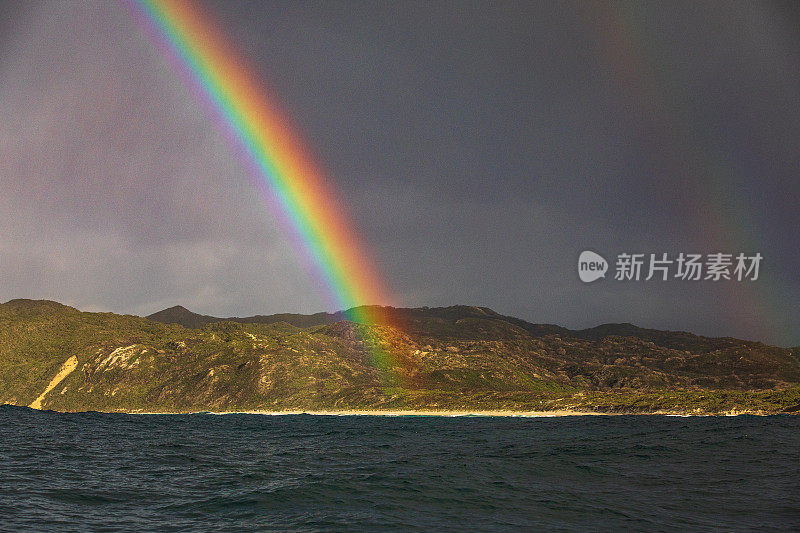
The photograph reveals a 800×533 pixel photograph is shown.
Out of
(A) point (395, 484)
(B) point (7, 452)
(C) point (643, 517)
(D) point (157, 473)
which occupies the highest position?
(C) point (643, 517)

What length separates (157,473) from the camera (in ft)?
156

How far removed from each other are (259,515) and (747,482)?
123 ft

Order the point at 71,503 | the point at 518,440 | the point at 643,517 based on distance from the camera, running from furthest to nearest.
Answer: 1. the point at 518,440
2. the point at 71,503
3. the point at 643,517

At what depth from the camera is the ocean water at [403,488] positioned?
96.0 ft

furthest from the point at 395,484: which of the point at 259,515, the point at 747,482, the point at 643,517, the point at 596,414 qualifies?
the point at 596,414

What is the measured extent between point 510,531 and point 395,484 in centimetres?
1713

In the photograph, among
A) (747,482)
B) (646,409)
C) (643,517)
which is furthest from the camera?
(646,409)

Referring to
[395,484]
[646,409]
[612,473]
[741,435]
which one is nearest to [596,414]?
[646,409]

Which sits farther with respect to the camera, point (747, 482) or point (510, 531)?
point (747, 482)

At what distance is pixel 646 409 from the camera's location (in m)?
192

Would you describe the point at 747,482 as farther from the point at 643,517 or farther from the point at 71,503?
the point at 71,503

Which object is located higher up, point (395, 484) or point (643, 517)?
point (643, 517)

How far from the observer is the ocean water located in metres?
29.2

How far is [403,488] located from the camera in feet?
134
